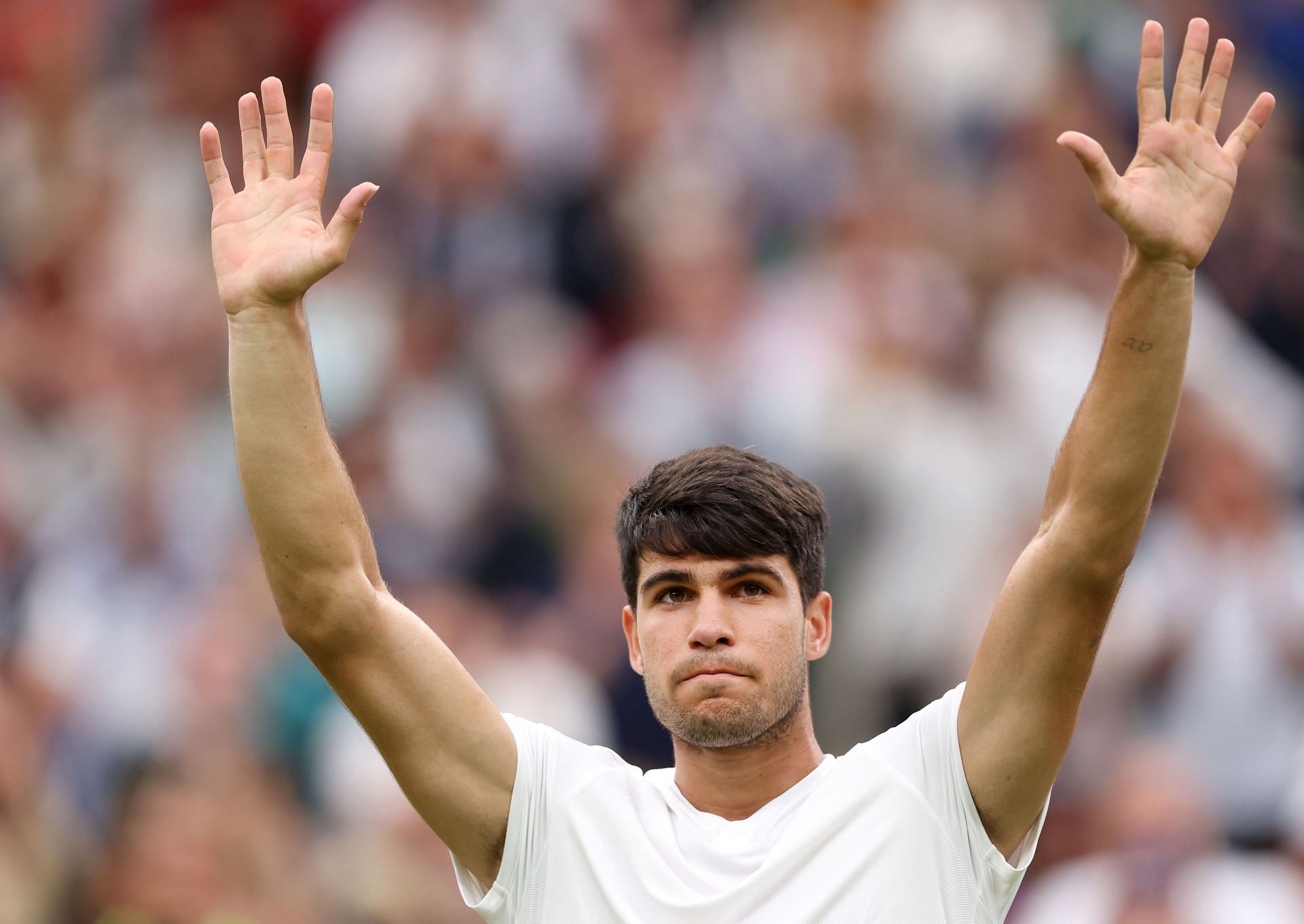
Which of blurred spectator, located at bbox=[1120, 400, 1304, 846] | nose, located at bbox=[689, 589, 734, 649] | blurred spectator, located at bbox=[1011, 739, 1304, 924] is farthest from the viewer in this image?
blurred spectator, located at bbox=[1120, 400, 1304, 846]

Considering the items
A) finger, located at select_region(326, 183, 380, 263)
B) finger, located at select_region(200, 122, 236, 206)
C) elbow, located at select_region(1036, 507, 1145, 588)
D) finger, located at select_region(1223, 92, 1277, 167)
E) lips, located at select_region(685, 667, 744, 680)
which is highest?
finger, located at select_region(200, 122, 236, 206)

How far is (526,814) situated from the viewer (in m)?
3.57

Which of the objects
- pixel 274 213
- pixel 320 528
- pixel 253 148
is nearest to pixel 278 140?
pixel 253 148

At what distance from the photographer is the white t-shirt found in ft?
11.2

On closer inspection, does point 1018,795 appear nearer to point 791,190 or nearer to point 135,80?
point 791,190

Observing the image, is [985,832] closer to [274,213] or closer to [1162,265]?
[1162,265]

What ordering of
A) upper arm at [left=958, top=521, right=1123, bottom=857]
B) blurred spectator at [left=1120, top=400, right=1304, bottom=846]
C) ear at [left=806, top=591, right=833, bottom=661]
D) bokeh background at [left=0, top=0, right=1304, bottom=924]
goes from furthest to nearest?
bokeh background at [left=0, top=0, right=1304, bottom=924] < blurred spectator at [left=1120, top=400, right=1304, bottom=846] < ear at [left=806, top=591, right=833, bottom=661] < upper arm at [left=958, top=521, right=1123, bottom=857]

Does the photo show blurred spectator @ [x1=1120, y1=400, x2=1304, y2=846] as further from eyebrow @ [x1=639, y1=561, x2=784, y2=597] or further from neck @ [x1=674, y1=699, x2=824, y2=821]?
eyebrow @ [x1=639, y1=561, x2=784, y2=597]

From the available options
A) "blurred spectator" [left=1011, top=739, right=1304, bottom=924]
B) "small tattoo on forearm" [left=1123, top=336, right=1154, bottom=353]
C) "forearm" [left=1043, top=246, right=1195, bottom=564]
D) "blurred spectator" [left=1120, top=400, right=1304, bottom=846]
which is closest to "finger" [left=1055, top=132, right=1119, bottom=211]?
"forearm" [left=1043, top=246, right=1195, bottom=564]

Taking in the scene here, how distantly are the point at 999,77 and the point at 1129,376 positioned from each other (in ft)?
18.4

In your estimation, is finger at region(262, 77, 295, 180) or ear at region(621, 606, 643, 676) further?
ear at region(621, 606, 643, 676)

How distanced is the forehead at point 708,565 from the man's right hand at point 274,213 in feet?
2.88

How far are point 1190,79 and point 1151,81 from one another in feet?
0.28

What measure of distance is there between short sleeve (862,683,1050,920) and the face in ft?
0.82
